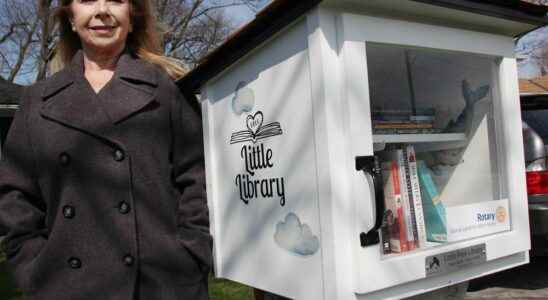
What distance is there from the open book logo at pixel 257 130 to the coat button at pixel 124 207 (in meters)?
0.51

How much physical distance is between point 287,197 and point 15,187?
82 cm

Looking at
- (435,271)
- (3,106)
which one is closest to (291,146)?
(435,271)

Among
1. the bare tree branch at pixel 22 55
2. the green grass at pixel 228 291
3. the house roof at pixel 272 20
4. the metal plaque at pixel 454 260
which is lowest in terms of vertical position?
the green grass at pixel 228 291

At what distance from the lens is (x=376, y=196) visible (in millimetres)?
1268

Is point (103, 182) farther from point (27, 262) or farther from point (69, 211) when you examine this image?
point (27, 262)

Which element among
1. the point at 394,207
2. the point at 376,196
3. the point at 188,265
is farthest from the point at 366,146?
the point at 188,265

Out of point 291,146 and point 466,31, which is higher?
point 466,31

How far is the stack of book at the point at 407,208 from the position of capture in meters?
1.51

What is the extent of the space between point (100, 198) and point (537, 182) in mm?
3163

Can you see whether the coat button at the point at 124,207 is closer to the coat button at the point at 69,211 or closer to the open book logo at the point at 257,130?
the coat button at the point at 69,211

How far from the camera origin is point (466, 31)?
151cm

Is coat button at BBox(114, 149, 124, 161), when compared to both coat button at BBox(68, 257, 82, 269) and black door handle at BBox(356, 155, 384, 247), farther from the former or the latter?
black door handle at BBox(356, 155, 384, 247)

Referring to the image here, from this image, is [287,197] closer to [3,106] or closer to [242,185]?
[242,185]

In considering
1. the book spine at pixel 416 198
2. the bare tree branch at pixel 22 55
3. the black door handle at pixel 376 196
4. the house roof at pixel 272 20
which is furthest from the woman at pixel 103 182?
the bare tree branch at pixel 22 55
